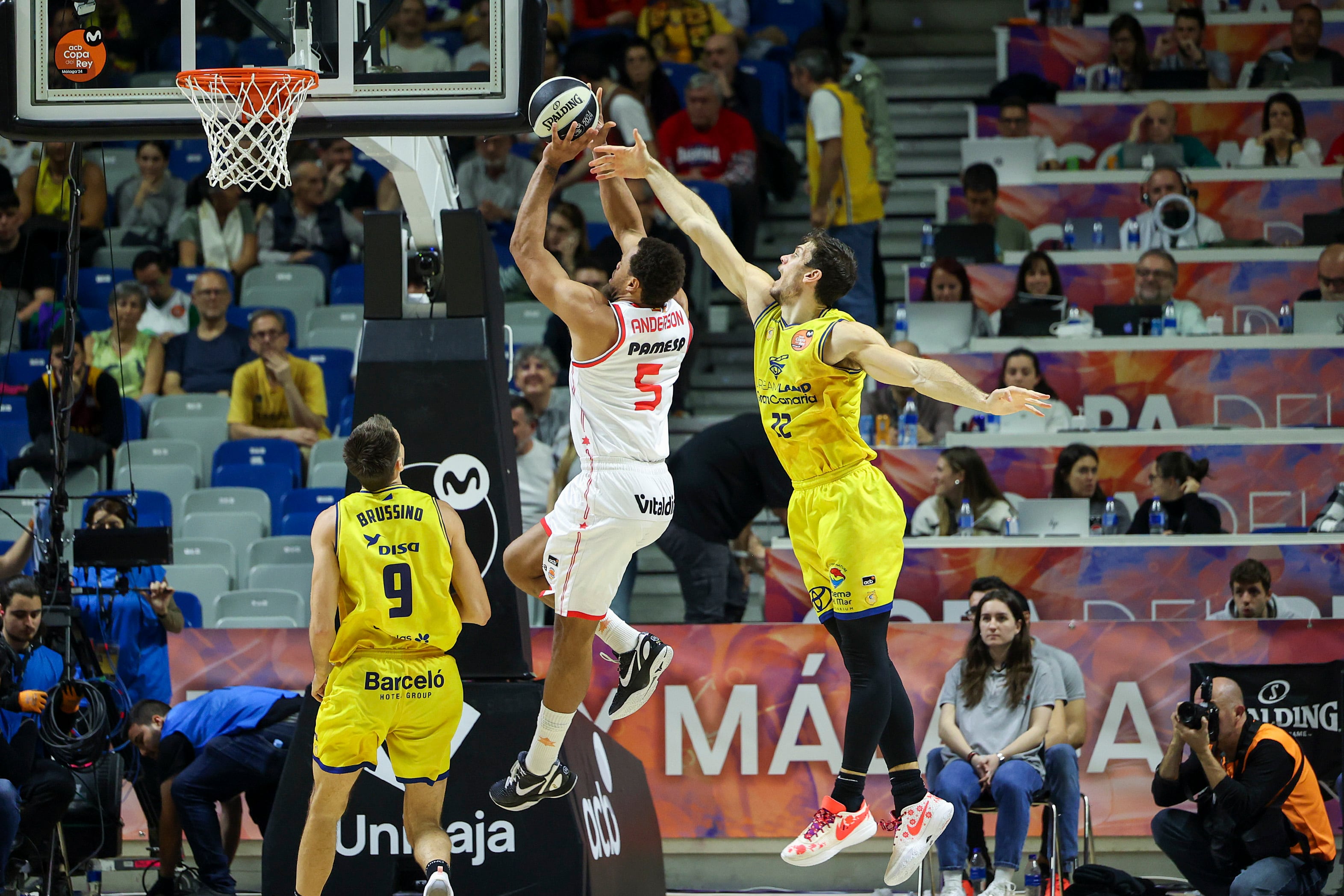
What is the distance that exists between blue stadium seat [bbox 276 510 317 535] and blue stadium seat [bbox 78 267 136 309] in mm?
3492

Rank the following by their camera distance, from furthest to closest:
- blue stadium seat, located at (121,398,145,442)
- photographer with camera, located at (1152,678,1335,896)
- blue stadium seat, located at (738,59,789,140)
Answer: blue stadium seat, located at (738,59,789,140)
blue stadium seat, located at (121,398,145,442)
photographer with camera, located at (1152,678,1335,896)

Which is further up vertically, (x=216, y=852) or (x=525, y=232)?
(x=525, y=232)

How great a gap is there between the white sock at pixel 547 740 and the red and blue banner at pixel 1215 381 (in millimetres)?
5723

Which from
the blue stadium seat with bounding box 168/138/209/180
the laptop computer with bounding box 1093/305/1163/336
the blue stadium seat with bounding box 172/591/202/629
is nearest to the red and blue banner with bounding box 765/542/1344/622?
the laptop computer with bounding box 1093/305/1163/336

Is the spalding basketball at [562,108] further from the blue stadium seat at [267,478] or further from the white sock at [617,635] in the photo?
the blue stadium seat at [267,478]

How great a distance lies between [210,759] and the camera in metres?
9.49

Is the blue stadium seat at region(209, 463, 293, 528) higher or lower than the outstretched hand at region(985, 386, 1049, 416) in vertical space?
→ lower

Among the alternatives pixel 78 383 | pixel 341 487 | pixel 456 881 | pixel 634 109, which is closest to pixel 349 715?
pixel 456 881

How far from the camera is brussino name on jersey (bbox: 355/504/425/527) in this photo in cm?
756

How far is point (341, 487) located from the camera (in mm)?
12219

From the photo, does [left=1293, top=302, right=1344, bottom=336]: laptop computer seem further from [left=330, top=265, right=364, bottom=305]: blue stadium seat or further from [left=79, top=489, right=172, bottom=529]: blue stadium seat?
[left=79, top=489, right=172, bottom=529]: blue stadium seat

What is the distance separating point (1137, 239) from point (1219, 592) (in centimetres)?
368

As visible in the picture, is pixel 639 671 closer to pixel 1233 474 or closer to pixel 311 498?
pixel 311 498

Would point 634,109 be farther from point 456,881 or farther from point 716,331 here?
point 456,881
